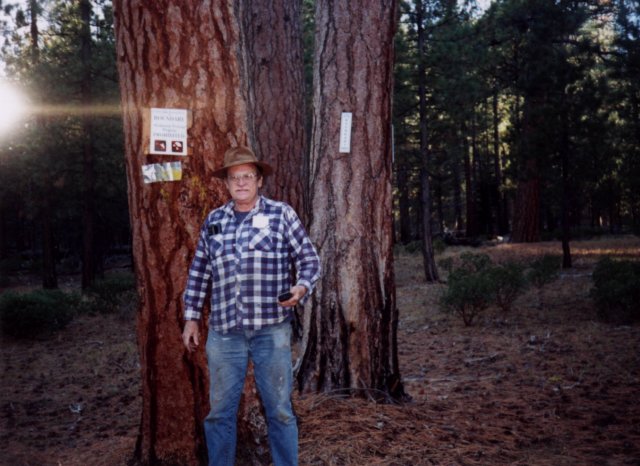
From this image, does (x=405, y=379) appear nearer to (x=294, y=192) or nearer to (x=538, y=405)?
(x=538, y=405)

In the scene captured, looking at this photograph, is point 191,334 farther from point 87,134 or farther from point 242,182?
point 87,134

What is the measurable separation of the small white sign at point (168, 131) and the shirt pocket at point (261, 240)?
688 millimetres

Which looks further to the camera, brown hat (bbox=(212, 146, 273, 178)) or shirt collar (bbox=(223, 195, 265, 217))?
shirt collar (bbox=(223, 195, 265, 217))

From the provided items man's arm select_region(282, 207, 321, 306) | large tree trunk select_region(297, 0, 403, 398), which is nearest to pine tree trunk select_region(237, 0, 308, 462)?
large tree trunk select_region(297, 0, 403, 398)

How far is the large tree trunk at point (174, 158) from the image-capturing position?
321cm

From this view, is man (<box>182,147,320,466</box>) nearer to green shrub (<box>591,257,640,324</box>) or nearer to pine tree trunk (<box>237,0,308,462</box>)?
pine tree trunk (<box>237,0,308,462</box>)

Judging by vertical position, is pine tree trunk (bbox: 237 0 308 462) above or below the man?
above

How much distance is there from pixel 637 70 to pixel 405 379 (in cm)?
1512

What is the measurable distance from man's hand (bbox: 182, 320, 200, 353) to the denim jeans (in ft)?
0.26

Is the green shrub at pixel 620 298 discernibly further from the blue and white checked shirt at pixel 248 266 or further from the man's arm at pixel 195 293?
the man's arm at pixel 195 293

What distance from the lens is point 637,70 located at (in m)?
16.7

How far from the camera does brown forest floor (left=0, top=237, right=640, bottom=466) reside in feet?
12.8

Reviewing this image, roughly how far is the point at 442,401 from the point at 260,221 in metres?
3.10

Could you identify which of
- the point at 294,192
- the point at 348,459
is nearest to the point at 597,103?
the point at 294,192
